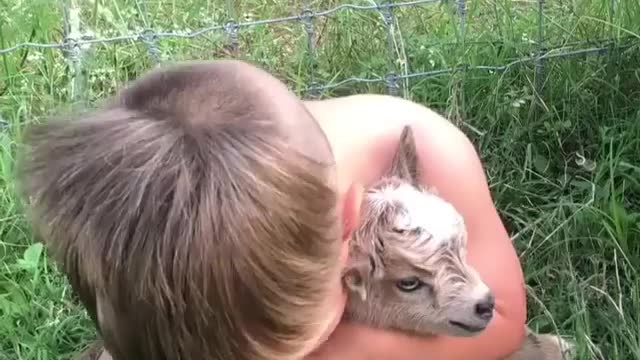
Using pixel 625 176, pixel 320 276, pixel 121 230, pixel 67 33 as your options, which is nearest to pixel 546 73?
pixel 625 176

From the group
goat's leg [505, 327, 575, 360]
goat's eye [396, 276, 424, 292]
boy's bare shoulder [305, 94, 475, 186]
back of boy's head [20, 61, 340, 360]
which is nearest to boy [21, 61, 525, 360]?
back of boy's head [20, 61, 340, 360]

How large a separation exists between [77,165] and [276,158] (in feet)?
0.88

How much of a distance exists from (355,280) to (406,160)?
238 millimetres

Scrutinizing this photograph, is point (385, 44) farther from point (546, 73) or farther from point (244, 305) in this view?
point (244, 305)

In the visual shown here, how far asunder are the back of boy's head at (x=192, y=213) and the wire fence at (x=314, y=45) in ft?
5.10

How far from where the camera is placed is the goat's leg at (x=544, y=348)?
2.50 m

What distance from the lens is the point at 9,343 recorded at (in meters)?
2.81

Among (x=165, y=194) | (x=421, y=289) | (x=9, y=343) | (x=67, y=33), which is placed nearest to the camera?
(x=165, y=194)

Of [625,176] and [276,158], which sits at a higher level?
[276,158]

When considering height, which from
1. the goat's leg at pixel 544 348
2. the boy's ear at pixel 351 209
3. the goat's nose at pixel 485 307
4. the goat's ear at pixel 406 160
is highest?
the goat's ear at pixel 406 160

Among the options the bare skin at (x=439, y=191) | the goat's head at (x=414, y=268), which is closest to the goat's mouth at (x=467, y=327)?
the goat's head at (x=414, y=268)

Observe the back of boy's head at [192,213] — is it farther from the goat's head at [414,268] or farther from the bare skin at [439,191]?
the bare skin at [439,191]

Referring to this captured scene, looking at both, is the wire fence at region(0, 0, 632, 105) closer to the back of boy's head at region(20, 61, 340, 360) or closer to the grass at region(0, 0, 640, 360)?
the grass at region(0, 0, 640, 360)

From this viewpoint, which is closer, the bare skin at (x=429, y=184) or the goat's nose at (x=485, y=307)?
the goat's nose at (x=485, y=307)
